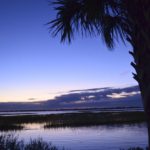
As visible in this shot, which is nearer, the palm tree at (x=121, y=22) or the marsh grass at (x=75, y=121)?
the palm tree at (x=121, y=22)

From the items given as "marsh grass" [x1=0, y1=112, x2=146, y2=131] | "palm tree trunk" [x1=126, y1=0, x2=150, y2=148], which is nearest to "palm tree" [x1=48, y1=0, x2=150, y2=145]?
"palm tree trunk" [x1=126, y1=0, x2=150, y2=148]

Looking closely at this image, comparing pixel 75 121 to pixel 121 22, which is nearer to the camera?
pixel 121 22

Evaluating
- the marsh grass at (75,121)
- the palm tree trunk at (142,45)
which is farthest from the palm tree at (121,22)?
the marsh grass at (75,121)

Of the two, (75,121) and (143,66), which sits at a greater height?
(143,66)

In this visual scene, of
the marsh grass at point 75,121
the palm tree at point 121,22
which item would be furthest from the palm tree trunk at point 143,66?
the marsh grass at point 75,121

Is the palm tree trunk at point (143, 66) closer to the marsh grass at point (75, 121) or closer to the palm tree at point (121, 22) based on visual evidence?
the palm tree at point (121, 22)

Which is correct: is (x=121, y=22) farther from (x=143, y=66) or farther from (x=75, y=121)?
(x=75, y=121)

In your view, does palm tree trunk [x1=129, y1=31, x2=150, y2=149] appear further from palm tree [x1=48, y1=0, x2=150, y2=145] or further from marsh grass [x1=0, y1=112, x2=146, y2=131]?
marsh grass [x1=0, y1=112, x2=146, y2=131]

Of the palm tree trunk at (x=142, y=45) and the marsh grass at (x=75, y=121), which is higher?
the palm tree trunk at (x=142, y=45)

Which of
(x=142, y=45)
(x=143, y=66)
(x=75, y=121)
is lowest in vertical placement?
(x=75, y=121)

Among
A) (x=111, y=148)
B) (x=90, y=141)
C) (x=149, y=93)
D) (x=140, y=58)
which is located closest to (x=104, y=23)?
(x=140, y=58)

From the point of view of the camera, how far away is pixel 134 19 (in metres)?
7.09

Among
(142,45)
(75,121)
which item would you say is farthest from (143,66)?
(75,121)

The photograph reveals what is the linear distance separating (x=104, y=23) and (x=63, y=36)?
3.47 feet
